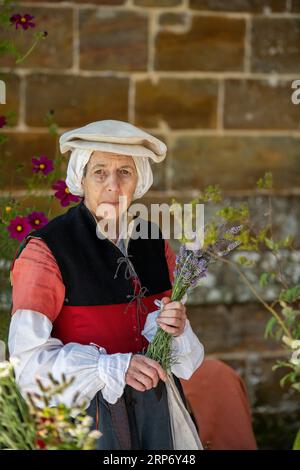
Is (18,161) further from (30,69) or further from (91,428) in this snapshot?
(91,428)

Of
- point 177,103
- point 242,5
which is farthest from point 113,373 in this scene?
point 242,5

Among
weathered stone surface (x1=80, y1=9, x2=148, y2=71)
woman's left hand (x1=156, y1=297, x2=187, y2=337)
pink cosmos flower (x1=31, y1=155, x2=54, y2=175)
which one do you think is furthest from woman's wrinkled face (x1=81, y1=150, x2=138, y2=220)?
weathered stone surface (x1=80, y1=9, x2=148, y2=71)

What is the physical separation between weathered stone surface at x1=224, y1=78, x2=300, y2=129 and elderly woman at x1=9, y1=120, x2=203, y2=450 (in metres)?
2.21

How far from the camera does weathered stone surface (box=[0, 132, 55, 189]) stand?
4836 mm

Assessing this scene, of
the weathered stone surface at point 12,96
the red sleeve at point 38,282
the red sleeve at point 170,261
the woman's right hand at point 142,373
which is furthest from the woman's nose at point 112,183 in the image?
the weathered stone surface at point 12,96

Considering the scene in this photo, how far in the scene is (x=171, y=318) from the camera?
9.35ft

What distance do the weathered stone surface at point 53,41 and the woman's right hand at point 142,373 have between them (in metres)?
2.48

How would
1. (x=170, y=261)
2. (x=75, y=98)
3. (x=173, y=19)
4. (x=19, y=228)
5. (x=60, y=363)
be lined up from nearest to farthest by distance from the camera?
(x=60, y=363) < (x=170, y=261) < (x=19, y=228) < (x=75, y=98) < (x=173, y=19)

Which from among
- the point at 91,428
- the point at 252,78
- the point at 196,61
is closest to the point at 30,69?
the point at 196,61

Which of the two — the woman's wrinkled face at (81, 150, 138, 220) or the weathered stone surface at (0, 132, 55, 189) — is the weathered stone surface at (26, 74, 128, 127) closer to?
the weathered stone surface at (0, 132, 55, 189)

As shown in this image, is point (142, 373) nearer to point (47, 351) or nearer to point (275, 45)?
point (47, 351)

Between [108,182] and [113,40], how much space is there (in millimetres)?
2181

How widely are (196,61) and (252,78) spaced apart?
350 mm

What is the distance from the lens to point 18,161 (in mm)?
4887
